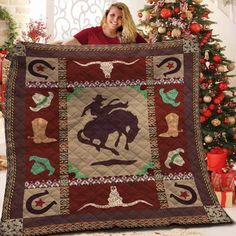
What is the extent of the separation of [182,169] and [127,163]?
1.07ft

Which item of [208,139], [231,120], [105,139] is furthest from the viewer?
[231,120]

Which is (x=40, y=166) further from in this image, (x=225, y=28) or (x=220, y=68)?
(x=225, y=28)

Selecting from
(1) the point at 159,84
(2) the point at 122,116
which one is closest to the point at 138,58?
(1) the point at 159,84

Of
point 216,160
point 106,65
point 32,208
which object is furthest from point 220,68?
point 32,208

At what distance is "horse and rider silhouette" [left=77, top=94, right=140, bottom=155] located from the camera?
2584mm

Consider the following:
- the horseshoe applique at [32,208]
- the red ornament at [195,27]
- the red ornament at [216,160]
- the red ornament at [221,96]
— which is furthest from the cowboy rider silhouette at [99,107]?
the red ornament at [195,27]

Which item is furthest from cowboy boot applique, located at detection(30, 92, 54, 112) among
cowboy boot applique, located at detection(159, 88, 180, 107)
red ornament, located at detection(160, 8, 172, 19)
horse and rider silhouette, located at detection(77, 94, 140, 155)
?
red ornament, located at detection(160, 8, 172, 19)

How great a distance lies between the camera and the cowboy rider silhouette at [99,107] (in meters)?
2.63

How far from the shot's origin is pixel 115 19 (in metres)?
3.72

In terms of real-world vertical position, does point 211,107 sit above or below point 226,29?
below

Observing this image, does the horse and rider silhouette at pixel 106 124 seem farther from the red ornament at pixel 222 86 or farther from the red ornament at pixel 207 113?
the red ornament at pixel 222 86

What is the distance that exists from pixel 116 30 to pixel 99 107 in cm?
132

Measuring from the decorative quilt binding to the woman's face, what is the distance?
100 cm

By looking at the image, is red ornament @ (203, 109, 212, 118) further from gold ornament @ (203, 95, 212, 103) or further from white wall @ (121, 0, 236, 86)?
white wall @ (121, 0, 236, 86)
